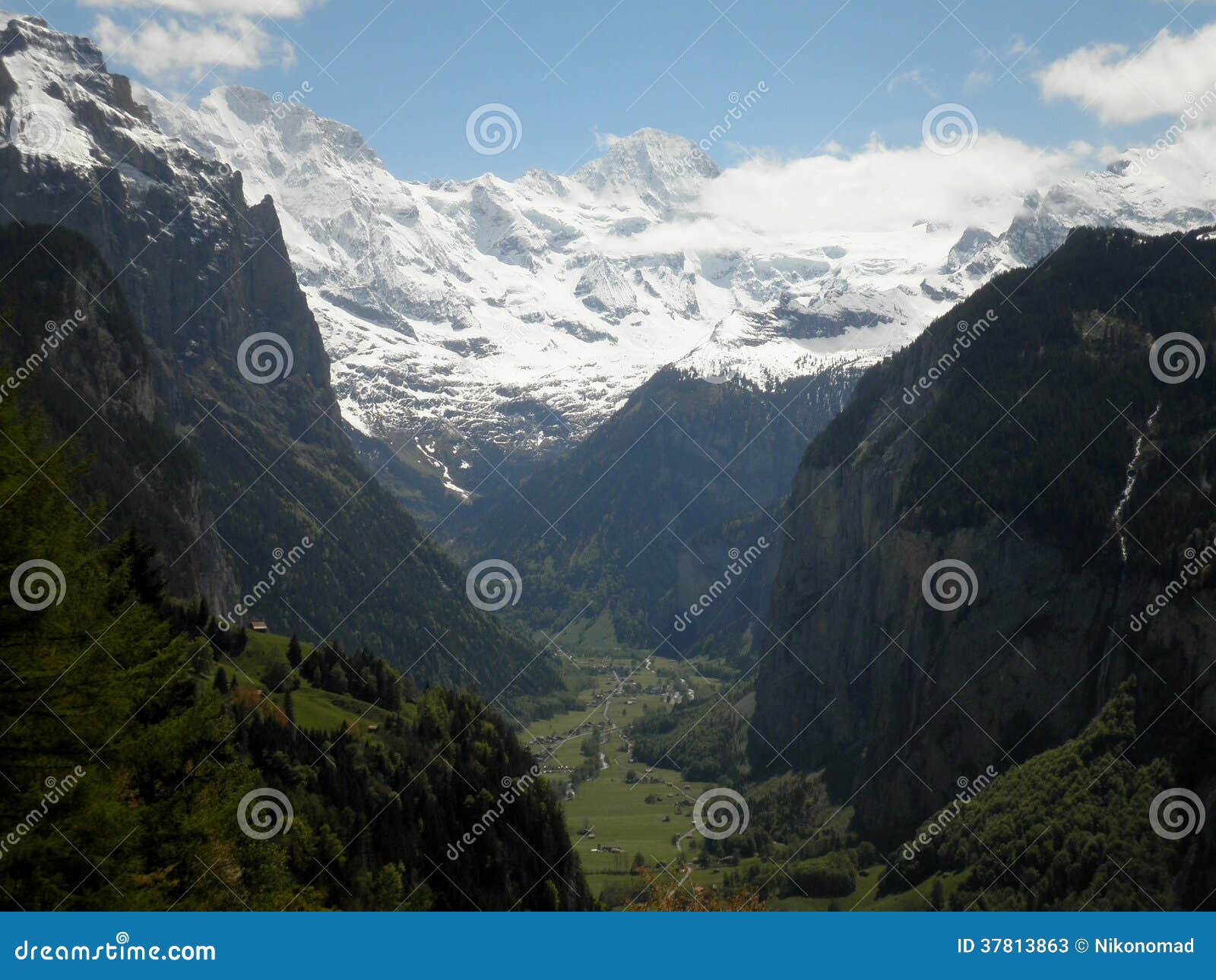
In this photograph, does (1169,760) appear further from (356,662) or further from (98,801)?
(98,801)

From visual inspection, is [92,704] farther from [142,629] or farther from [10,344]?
[10,344]

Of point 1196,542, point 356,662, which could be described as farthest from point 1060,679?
point 356,662

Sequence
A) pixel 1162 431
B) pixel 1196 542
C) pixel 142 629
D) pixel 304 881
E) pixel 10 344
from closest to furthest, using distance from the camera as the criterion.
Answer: pixel 142 629
pixel 304 881
pixel 1196 542
pixel 10 344
pixel 1162 431

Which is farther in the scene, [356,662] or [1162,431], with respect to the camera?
[1162,431]

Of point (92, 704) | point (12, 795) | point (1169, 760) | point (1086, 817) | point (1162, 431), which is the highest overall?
point (1162, 431)

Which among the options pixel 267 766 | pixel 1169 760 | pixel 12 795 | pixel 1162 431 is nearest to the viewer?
pixel 12 795

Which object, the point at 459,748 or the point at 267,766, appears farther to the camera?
the point at 459,748

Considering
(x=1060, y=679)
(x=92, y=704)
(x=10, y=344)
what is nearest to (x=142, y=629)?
(x=92, y=704)

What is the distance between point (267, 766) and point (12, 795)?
59.5 metres

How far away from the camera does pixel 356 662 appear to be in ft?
478

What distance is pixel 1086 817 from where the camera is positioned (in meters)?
143

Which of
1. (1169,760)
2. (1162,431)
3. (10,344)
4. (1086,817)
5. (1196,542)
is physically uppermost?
(1162,431)

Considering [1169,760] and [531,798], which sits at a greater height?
[1169,760]

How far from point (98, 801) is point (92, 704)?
3120mm
